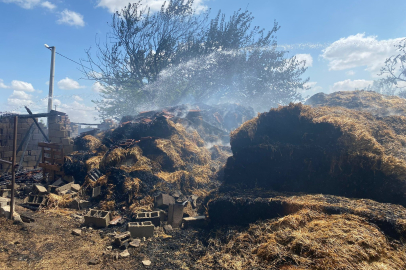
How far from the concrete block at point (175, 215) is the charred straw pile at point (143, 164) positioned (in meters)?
0.83

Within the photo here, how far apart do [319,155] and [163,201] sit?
188 inches

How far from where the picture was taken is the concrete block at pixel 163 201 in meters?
6.47

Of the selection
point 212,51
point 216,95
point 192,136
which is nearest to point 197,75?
point 212,51

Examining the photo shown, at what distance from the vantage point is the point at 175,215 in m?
5.96

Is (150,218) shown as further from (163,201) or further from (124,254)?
(124,254)

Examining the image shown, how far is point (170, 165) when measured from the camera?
9281 millimetres

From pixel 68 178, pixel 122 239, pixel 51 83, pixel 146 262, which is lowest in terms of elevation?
pixel 146 262

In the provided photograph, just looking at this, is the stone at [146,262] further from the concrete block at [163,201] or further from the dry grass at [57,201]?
the dry grass at [57,201]

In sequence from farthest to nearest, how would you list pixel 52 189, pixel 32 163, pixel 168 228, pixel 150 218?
pixel 32 163, pixel 52 189, pixel 150 218, pixel 168 228

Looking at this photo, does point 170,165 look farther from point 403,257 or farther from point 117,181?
point 403,257

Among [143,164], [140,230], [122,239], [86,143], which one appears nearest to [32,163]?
[86,143]

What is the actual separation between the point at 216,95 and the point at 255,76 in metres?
5.66

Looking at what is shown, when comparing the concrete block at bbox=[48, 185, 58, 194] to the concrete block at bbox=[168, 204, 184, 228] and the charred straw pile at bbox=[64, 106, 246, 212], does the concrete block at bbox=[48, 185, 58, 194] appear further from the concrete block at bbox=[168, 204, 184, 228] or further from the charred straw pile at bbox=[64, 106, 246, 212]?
the concrete block at bbox=[168, 204, 184, 228]

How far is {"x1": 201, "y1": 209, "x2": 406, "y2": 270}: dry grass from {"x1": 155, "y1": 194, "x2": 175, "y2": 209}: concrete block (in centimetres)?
245
